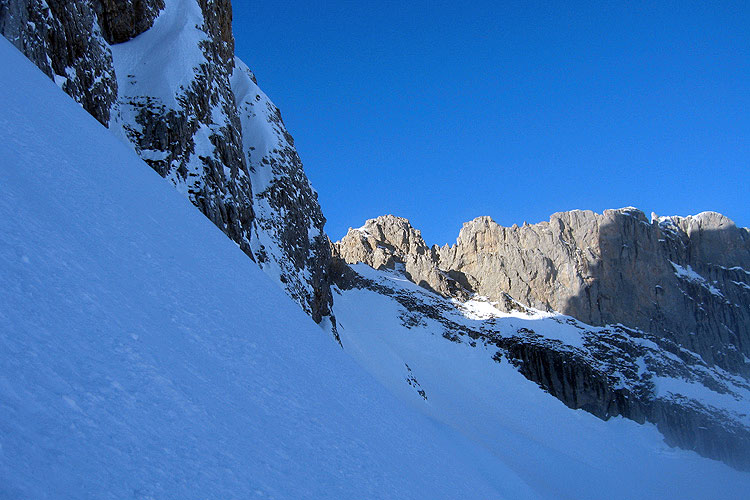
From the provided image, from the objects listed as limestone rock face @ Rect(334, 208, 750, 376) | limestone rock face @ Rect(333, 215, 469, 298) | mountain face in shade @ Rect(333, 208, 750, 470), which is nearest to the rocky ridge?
mountain face in shade @ Rect(333, 208, 750, 470)

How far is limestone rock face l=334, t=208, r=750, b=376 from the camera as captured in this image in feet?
251

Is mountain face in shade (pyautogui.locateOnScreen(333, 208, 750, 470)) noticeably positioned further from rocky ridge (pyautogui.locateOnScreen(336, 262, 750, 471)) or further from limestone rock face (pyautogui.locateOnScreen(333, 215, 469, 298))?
limestone rock face (pyautogui.locateOnScreen(333, 215, 469, 298))

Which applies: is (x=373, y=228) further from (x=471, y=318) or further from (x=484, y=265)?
(x=471, y=318)

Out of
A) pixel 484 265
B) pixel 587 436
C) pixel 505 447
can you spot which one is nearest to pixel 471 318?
pixel 484 265

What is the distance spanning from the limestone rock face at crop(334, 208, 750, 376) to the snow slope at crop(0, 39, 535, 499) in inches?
2820

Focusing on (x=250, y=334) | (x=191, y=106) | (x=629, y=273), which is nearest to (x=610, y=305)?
(x=629, y=273)

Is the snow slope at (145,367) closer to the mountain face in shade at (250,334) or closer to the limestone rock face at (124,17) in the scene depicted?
the mountain face in shade at (250,334)

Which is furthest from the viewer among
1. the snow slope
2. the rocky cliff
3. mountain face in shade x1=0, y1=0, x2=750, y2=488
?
the rocky cliff

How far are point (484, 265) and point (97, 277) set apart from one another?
3267 inches

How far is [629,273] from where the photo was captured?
7900 cm

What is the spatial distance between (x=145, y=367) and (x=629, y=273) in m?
88.0

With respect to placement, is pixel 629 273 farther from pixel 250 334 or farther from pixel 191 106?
pixel 250 334

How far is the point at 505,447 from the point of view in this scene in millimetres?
38250

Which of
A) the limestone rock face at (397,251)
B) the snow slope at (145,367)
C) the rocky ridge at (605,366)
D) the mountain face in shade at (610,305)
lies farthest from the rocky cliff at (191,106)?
the limestone rock face at (397,251)
